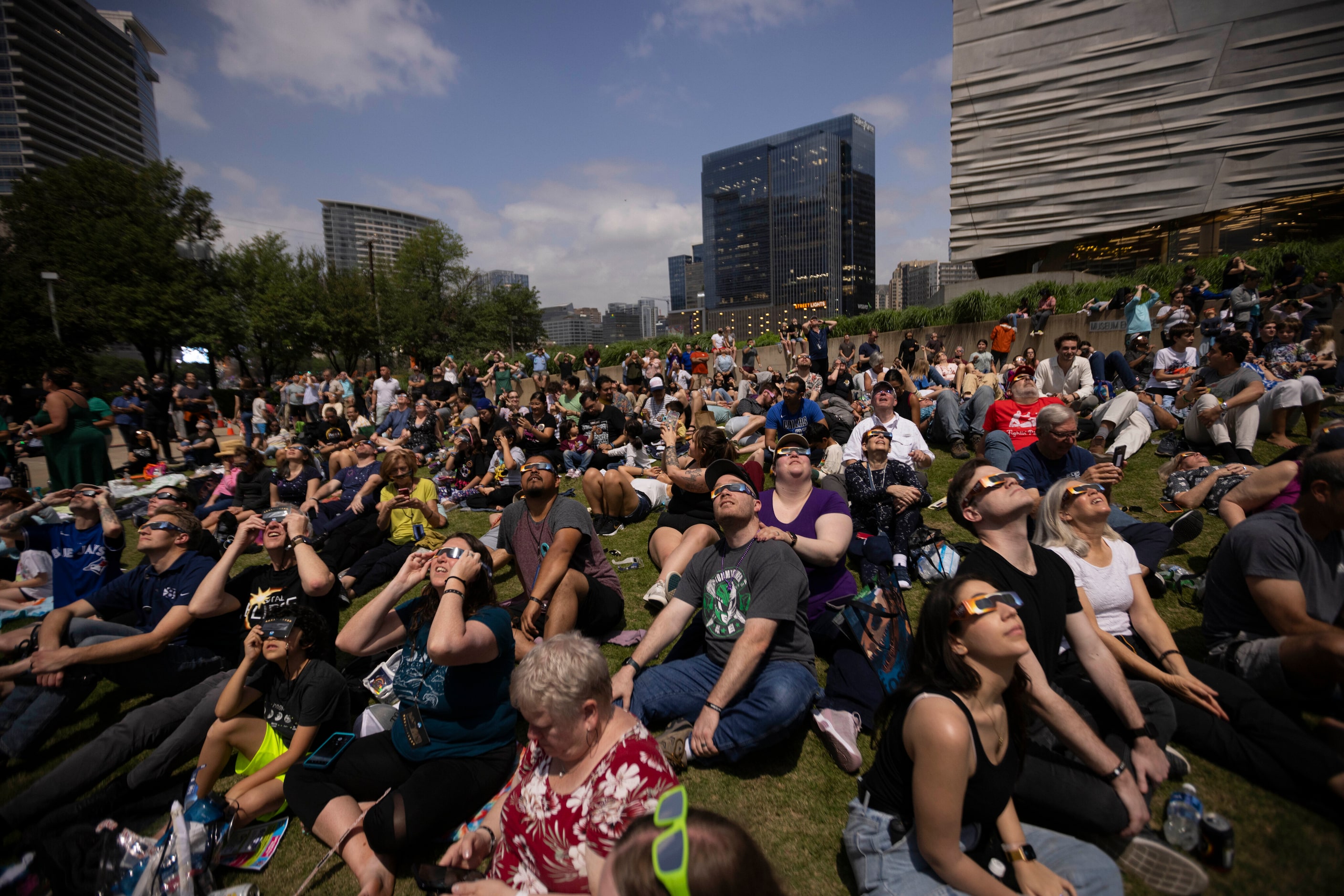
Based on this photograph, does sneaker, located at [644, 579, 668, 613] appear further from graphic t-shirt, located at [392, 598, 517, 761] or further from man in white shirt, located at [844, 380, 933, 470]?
man in white shirt, located at [844, 380, 933, 470]

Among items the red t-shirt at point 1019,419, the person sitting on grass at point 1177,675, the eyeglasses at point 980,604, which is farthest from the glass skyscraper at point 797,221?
the eyeglasses at point 980,604

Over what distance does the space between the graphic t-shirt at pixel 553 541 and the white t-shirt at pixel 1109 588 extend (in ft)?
9.53

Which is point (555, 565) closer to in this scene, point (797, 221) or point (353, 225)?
point (797, 221)

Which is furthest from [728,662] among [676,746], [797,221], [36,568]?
[797,221]

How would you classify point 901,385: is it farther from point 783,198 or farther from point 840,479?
point 783,198

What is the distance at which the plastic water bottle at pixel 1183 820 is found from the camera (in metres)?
2.03

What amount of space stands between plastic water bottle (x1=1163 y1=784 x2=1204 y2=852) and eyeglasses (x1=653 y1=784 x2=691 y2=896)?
206 cm

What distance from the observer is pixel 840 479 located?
5387mm

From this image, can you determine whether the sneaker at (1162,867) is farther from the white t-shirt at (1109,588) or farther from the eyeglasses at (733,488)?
the eyeglasses at (733,488)

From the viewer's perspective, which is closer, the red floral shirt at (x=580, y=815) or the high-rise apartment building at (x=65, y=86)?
the red floral shirt at (x=580, y=815)

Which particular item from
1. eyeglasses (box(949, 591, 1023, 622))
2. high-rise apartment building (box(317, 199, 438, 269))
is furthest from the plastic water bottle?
high-rise apartment building (box(317, 199, 438, 269))

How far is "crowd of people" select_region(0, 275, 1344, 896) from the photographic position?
192cm

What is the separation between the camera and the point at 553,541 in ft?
12.7

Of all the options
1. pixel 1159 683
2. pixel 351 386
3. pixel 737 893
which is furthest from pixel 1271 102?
pixel 351 386
